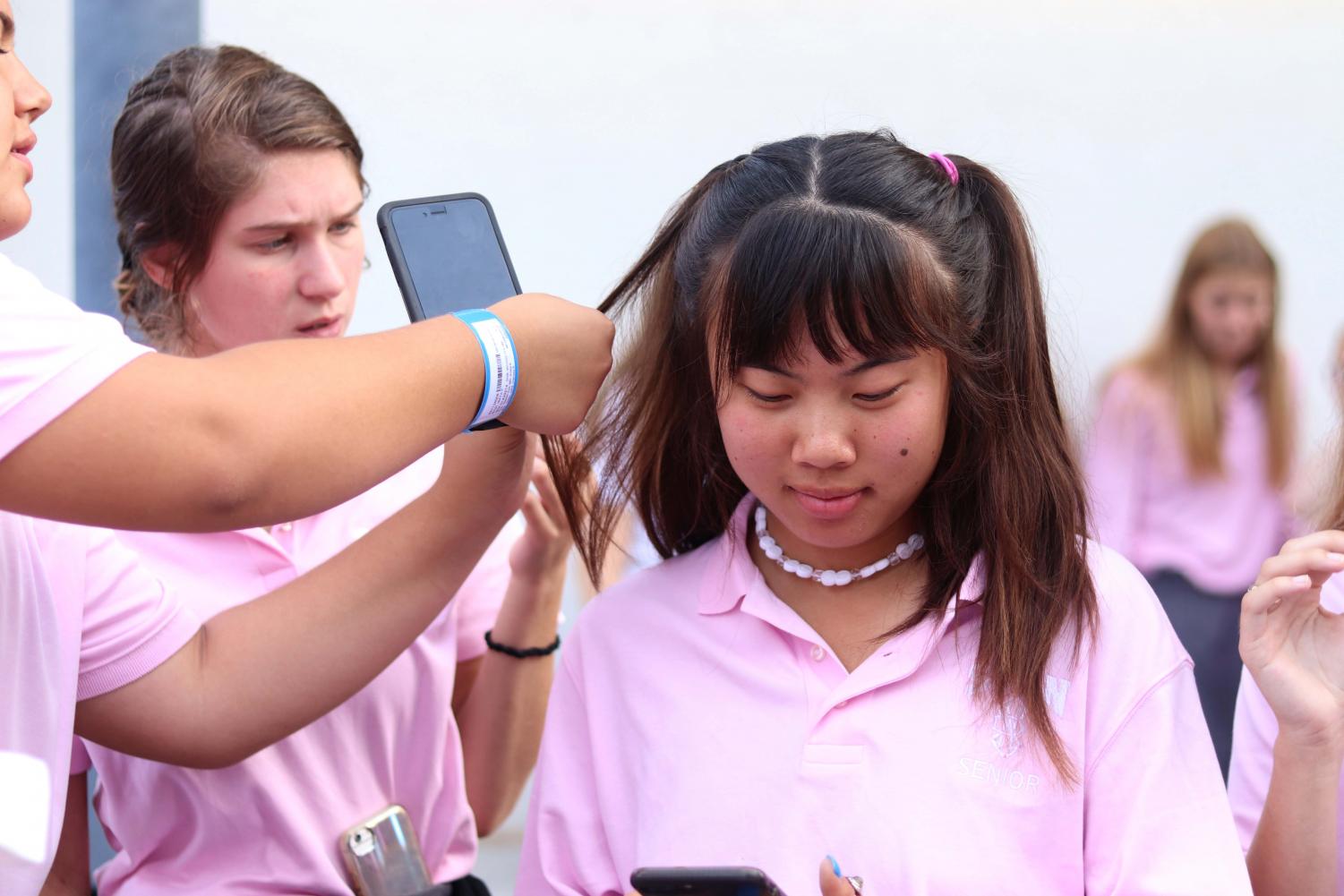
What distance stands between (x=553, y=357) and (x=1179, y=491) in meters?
2.36

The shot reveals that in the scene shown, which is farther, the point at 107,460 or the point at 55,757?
the point at 55,757

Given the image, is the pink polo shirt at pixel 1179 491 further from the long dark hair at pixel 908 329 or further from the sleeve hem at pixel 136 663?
the sleeve hem at pixel 136 663

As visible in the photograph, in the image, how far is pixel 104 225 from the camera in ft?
8.20

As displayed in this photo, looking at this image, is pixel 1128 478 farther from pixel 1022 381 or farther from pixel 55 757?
pixel 55 757

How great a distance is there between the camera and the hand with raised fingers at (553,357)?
3.81 feet

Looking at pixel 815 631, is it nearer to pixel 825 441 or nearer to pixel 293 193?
pixel 825 441

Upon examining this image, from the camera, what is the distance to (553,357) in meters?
1.19

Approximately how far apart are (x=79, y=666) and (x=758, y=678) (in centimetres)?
61

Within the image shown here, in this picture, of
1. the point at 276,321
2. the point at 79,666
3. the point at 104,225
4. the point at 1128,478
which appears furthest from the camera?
the point at 1128,478

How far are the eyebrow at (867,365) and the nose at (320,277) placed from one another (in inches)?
24.3

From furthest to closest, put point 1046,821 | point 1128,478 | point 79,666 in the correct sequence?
point 1128,478 < point 79,666 < point 1046,821

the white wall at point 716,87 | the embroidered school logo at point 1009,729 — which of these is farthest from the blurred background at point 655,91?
the embroidered school logo at point 1009,729

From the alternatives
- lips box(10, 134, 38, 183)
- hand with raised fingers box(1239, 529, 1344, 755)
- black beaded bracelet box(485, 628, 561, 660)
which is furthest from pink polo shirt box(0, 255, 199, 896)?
hand with raised fingers box(1239, 529, 1344, 755)

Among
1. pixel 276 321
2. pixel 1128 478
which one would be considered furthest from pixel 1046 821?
pixel 1128 478
